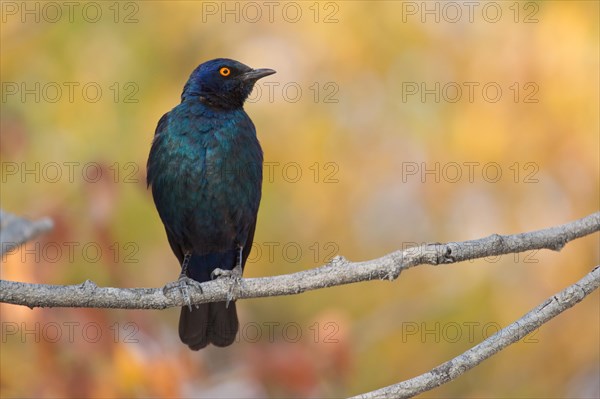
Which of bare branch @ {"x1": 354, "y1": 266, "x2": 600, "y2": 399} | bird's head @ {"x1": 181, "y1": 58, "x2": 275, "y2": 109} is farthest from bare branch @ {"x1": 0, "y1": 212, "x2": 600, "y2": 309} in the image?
bird's head @ {"x1": 181, "y1": 58, "x2": 275, "y2": 109}

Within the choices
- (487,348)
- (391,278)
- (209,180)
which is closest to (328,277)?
(391,278)

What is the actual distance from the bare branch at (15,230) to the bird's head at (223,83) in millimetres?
2238

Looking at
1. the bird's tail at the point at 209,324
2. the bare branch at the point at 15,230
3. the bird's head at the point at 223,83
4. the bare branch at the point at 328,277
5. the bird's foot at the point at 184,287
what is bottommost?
the bird's tail at the point at 209,324

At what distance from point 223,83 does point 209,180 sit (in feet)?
2.72

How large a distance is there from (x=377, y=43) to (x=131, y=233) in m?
2.45

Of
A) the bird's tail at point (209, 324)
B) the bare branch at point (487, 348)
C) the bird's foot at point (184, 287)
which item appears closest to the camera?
the bare branch at point (487, 348)

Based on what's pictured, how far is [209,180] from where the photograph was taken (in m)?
5.37

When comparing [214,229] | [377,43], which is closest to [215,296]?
[214,229]

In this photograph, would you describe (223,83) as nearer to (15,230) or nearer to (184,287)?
(184,287)

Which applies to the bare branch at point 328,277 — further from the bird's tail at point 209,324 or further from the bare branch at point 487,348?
the bird's tail at point 209,324

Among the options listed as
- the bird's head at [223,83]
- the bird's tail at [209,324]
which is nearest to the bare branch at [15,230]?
the bird's tail at [209,324]

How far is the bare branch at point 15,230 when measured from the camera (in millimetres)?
3572

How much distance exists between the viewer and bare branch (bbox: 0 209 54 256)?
11.7ft

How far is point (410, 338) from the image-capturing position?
637 cm
